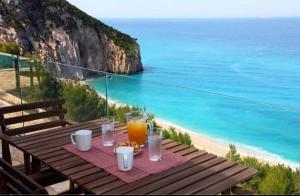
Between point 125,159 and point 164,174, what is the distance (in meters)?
0.22

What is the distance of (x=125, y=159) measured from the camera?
89.6 inches

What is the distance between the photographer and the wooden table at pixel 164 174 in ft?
6.79

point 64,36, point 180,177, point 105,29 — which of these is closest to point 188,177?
point 180,177

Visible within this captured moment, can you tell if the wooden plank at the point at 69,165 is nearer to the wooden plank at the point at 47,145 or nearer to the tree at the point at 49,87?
the wooden plank at the point at 47,145

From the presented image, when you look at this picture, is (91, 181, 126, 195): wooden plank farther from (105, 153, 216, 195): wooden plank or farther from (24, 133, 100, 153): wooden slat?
(24, 133, 100, 153): wooden slat

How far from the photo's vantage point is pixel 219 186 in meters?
2.10

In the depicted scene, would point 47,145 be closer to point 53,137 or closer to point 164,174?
point 53,137

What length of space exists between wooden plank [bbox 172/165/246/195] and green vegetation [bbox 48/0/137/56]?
45839mm

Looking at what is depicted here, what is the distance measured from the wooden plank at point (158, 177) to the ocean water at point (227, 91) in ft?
4.18

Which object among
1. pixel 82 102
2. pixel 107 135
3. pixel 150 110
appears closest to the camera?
pixel 107 135

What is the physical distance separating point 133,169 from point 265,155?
295 centimetres

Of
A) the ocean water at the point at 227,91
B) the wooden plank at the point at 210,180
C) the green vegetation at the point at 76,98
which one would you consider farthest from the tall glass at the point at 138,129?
the green vegetation at the point at 76,98

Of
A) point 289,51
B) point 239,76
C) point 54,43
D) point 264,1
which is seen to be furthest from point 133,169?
point 264,1

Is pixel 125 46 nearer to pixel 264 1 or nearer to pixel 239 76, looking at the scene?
pixel 239 76
